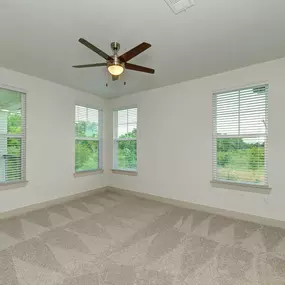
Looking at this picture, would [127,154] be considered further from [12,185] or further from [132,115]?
[12,185]

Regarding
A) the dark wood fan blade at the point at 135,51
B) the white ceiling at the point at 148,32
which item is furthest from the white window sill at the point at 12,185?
the dark wood fan blade at the point at 135,51

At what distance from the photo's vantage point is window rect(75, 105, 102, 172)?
14.5 feet

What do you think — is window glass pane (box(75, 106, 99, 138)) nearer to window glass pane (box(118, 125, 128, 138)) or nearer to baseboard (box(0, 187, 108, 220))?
window glass pane (box(118, 125, 128, 138))

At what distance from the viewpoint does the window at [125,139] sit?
184 inches

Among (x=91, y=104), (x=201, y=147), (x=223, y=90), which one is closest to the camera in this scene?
(x=223, y=90)

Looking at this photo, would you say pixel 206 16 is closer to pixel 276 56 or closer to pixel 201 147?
pixel 276 56

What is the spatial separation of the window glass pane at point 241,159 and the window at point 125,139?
2036 mm

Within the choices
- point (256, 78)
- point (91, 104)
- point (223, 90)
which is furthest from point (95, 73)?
point (256, 78)

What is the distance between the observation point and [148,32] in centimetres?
219

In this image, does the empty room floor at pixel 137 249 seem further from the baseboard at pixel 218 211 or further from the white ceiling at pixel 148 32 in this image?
the white ceiling at pixel 148 32

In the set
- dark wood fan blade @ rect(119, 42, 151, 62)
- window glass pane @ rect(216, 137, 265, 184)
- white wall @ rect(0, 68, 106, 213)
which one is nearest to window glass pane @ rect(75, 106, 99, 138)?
white wall @ rect(0, 68, 106, 213)

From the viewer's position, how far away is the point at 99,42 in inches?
93.0

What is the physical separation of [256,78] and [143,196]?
321 cm

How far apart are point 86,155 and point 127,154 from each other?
1012 mm
